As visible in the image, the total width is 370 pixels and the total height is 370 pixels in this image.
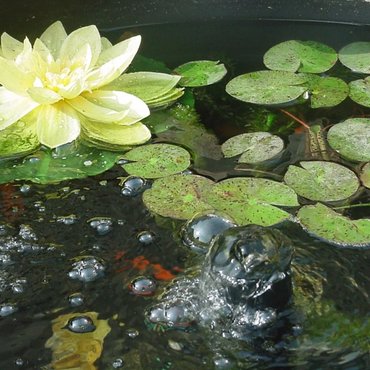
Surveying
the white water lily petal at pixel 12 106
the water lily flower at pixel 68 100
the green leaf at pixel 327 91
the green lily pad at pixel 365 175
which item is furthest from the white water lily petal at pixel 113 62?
the green lily pad at pixel 365 175

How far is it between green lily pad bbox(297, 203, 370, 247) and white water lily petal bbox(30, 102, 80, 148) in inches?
16.1

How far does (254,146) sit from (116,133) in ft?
0.78

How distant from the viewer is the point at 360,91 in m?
1.64

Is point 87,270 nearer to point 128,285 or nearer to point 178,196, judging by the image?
point 128,285

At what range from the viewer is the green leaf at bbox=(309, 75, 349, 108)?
5.31ft

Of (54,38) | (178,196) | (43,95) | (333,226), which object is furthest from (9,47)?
(333,226)

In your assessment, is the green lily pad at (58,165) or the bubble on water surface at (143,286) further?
the green lily pad at (58,165)

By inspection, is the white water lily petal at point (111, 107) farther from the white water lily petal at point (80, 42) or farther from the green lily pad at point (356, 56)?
the green lily pad at point (356, 56)

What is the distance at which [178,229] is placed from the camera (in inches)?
52.5

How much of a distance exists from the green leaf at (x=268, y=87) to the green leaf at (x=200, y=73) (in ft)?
0.14

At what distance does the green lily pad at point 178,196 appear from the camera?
135 cm

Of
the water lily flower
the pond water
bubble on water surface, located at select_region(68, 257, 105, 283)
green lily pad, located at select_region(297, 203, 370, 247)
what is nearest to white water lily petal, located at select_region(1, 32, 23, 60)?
the water lily flower

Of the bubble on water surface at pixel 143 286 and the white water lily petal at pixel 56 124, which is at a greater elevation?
the white water lily petal at pixel 56 124

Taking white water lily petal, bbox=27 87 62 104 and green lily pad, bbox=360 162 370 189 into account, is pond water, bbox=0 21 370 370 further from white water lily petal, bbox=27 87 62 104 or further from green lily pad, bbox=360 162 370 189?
white water lily petal, bbox=27 87 62 104
